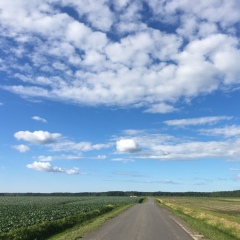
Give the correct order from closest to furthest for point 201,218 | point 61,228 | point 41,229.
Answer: point 41,229, point 61,228, point 201,218

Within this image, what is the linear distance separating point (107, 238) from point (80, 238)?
150 centimetres

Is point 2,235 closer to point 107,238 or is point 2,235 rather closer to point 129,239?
point 107,238

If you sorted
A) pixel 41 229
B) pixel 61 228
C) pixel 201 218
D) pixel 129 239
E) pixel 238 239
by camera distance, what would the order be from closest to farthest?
1. pixel 129 239
2. pixel 238 239
3. pixel 41 229
4. pixel 61 228
5. pixel 201 218

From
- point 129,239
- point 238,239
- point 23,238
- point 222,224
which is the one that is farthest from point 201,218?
point 23,238

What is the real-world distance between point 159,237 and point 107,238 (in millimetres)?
2932

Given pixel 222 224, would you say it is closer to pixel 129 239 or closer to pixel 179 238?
pixel 179 238

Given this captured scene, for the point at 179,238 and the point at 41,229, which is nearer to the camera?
the point at 179,238

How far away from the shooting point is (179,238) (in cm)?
1827

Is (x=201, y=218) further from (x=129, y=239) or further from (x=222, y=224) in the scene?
(x=129, y=239)

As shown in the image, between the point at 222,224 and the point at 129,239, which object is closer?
the point at 129,239

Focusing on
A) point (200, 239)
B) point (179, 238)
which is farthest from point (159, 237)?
point (200, 239)

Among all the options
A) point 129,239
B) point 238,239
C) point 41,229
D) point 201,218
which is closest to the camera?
point 129,239

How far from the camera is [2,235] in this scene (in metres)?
17.7

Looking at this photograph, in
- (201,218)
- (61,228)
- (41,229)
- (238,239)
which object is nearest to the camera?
(238,239)
